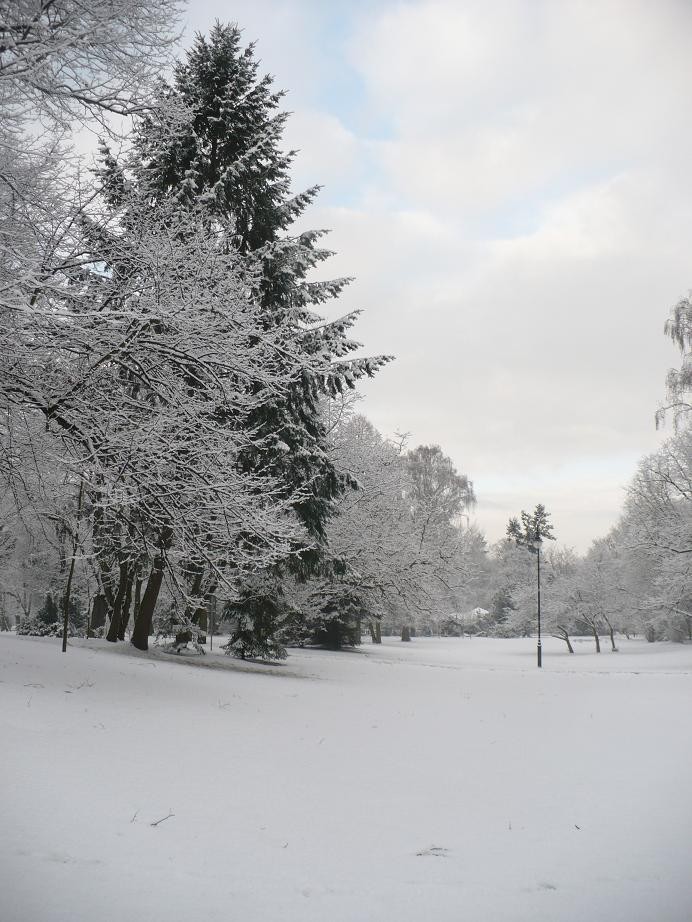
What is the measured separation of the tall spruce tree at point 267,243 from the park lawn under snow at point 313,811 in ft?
17.8

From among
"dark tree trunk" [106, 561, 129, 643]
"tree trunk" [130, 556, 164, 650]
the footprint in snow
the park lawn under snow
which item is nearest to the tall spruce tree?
"tree trunk" [130, 556, 164, 650]

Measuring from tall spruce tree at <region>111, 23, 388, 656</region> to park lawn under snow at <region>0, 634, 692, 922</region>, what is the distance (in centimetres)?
542

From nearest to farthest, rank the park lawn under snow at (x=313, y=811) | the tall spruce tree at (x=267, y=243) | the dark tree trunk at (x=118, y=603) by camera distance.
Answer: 1. the park lawn under snow at (x=313, y=811)
2. the tall spruce tree at (x=267, y=243)
3. the dark tree trunk at (x=118, y=603)

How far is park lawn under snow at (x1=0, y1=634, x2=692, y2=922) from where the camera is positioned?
333cm

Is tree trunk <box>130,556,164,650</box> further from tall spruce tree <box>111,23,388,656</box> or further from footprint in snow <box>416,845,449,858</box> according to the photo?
footprint in snow <box>416,845,449,858</box>

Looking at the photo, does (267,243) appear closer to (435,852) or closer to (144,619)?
(144,619)

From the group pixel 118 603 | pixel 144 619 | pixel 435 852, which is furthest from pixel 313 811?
pixel 118 603

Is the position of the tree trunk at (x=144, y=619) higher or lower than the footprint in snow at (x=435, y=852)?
higher

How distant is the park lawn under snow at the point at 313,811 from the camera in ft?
10.9

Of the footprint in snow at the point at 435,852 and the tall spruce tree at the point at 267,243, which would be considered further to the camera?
the tall spruce tree at the point at 267,243

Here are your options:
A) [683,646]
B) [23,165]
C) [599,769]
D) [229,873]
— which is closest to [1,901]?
[229,873]

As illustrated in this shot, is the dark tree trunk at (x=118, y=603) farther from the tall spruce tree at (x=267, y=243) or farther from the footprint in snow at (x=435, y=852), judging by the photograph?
the footprint in snow at (x=435, y=852)

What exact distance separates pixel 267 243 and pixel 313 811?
40.7 feet

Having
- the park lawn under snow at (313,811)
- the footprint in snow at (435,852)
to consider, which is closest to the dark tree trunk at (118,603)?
the park lawn under snow at (313,811)
